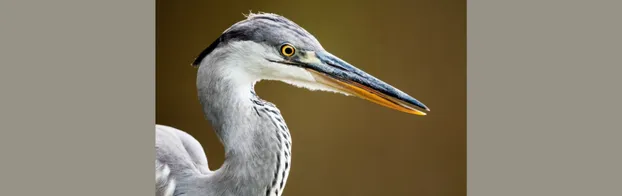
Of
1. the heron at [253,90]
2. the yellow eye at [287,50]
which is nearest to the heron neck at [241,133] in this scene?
the heron at [253,90]

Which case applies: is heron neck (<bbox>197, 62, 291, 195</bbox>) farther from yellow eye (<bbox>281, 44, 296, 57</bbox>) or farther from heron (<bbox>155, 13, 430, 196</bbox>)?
yellow eye (<bbox>281, 44, 296, 57</bbox>)

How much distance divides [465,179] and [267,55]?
3.17 feet

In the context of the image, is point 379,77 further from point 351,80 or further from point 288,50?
point 288,50

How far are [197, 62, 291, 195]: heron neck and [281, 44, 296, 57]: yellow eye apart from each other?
0.59 ft

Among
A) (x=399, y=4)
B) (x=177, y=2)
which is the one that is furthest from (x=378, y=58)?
(x=177, y=2)

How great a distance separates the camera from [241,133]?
2672 mm

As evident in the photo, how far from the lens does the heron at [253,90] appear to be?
2.64m

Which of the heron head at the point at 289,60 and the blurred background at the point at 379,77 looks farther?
the blurred background at the point at 379,77

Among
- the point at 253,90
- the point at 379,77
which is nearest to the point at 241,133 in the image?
the point at 253,90

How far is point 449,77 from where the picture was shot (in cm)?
297

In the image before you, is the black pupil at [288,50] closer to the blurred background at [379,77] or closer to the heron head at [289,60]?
the heron head at [289,60]

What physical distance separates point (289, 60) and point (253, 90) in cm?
18

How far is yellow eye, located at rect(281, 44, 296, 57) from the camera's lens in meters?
2.64

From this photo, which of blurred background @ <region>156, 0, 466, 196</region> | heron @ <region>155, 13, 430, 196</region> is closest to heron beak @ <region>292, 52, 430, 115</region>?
heron @ <region>155, 13, 430, 196</region>
